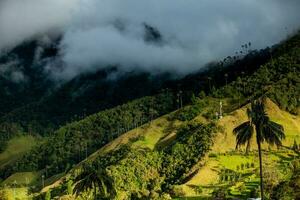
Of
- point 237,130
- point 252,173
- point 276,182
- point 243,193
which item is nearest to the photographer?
point 237,130

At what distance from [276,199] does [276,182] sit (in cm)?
1670

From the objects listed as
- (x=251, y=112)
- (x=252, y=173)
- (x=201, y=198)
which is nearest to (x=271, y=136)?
(x=251, y=112)

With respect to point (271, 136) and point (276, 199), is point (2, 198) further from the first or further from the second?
point (271, 136)

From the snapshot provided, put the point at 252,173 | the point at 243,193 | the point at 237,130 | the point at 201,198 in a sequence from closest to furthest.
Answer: the point at 237,130, the point at 243,193, the point at 201,198, the point at 252,173

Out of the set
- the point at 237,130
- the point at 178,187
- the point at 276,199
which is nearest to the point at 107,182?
the point at 237,130

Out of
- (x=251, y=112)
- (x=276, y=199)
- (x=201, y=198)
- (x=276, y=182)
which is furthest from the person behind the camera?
(x=201, y=198)

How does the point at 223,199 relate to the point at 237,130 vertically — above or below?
below

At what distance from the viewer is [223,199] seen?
6319 inches

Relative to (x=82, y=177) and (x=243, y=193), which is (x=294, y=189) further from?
(x=82, y=177)

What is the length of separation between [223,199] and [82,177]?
59980 mm

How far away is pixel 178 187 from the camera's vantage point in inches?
7790

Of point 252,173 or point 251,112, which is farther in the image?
point 252,173

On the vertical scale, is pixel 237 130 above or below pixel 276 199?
above

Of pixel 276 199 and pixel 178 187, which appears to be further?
pixel 178 187
